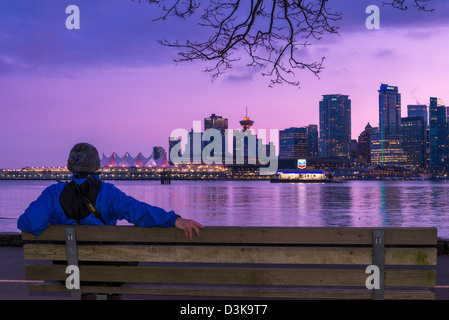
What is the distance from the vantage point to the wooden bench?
4.27 m

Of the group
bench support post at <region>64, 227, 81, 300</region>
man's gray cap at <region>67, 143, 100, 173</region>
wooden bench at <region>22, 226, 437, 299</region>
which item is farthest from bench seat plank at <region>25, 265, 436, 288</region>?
man's gray cap at <region>67, 143, 100, 173</region>

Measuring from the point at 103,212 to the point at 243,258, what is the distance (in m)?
1.33

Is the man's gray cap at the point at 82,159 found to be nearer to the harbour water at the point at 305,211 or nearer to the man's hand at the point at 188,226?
the man's hand at the point at 188,226

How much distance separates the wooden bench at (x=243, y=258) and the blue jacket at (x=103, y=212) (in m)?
0.09

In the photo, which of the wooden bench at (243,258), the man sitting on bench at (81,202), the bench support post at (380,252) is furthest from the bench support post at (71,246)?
the bench support post at (380,252)

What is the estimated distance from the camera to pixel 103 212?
4.70m

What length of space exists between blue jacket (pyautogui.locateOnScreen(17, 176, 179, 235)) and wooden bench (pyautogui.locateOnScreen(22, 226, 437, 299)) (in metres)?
0.09

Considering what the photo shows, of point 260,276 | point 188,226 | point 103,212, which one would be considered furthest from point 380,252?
point 103,212

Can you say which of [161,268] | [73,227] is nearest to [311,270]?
[161,268]

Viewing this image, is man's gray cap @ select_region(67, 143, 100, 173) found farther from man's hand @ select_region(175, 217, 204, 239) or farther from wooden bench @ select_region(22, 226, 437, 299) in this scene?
man's hand @ select_region(175, 217, 204, 239)

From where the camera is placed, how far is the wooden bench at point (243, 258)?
14.0 ft

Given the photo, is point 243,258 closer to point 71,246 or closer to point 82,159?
point 71,246
